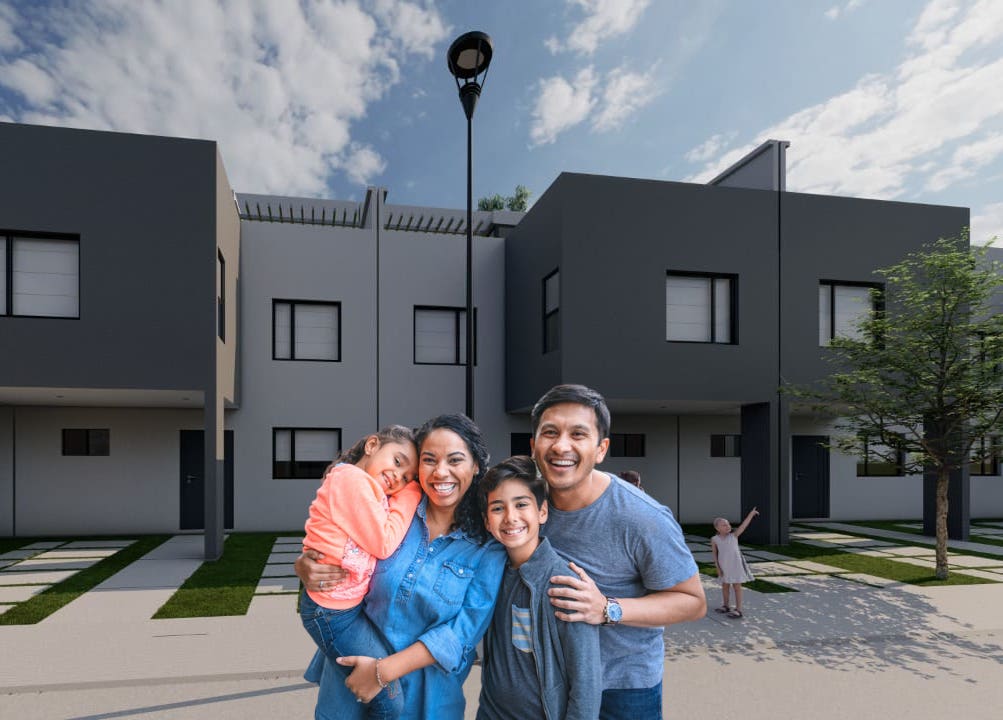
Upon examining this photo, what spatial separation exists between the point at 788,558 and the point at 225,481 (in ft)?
37.6

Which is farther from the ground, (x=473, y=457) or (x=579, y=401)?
(x=579, y=401)

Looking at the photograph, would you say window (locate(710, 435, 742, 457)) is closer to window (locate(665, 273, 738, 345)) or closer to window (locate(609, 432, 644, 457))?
window (locate(609, 432, 644, 457))

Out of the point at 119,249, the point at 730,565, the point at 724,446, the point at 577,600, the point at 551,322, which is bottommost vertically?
the point at 730,565

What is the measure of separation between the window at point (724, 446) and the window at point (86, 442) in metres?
14.3

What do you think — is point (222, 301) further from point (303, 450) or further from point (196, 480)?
point (196, 480)

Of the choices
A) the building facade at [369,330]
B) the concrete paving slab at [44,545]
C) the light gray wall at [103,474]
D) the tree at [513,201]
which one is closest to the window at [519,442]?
the building facade at [369,330]

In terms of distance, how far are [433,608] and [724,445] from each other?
49.6 feet

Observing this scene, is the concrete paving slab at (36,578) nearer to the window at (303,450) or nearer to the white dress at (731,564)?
the window at (303,450)

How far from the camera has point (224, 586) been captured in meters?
8.48

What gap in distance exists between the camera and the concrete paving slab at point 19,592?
7.88 metres

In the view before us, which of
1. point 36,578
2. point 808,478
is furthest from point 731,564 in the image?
point 808,478

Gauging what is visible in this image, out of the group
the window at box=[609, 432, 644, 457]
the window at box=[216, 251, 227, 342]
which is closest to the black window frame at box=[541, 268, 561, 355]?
the window at box=[609, 432, 644, 457]

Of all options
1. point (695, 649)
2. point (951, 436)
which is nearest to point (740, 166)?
point (951, 436)

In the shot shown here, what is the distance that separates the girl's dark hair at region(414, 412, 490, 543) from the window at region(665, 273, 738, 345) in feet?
32.0
